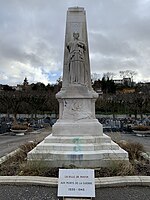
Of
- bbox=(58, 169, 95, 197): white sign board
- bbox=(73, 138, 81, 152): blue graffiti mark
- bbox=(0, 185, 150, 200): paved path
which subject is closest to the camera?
bbox=(58, 169, 95, 197): white sign board

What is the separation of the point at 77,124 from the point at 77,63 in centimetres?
223

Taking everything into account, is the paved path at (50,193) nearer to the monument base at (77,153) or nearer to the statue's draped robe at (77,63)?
the monument base at (77,153)

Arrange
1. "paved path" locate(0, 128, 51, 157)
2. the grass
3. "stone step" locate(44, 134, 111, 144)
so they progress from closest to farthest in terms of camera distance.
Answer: the grass
"stone step" locate(44, 134, 111, 144)
"paved path" locate(0, 128, 51, 157)

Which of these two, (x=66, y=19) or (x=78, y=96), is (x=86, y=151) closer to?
(x=78, y=96)

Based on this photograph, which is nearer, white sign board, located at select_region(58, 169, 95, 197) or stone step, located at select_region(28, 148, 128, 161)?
white sign board, located at select_region(58, 169, 95, 197)

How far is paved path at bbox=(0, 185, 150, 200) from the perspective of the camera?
5.41m

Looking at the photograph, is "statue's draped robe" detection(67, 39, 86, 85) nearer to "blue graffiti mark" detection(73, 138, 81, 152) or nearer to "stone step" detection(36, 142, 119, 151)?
"blue graffiti mark" detection(73, 138, 81, 152)

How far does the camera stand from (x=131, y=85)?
233 feet

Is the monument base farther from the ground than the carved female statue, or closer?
closer

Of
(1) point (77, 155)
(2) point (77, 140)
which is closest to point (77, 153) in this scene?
(1) point (77, 155)

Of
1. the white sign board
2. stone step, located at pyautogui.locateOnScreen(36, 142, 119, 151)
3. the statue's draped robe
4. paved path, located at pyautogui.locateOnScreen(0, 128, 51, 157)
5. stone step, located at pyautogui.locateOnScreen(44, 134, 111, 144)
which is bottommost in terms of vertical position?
paved path, located at pyautogui.locateOnScreen(0, 128, 51, 157)

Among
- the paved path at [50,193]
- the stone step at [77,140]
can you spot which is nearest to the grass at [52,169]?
the paved path at [50,193]

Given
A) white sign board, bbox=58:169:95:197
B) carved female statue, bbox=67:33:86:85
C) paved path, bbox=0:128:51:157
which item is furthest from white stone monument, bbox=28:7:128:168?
paved path, bbox=0:128:51:157

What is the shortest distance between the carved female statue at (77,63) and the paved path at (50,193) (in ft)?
15.9
